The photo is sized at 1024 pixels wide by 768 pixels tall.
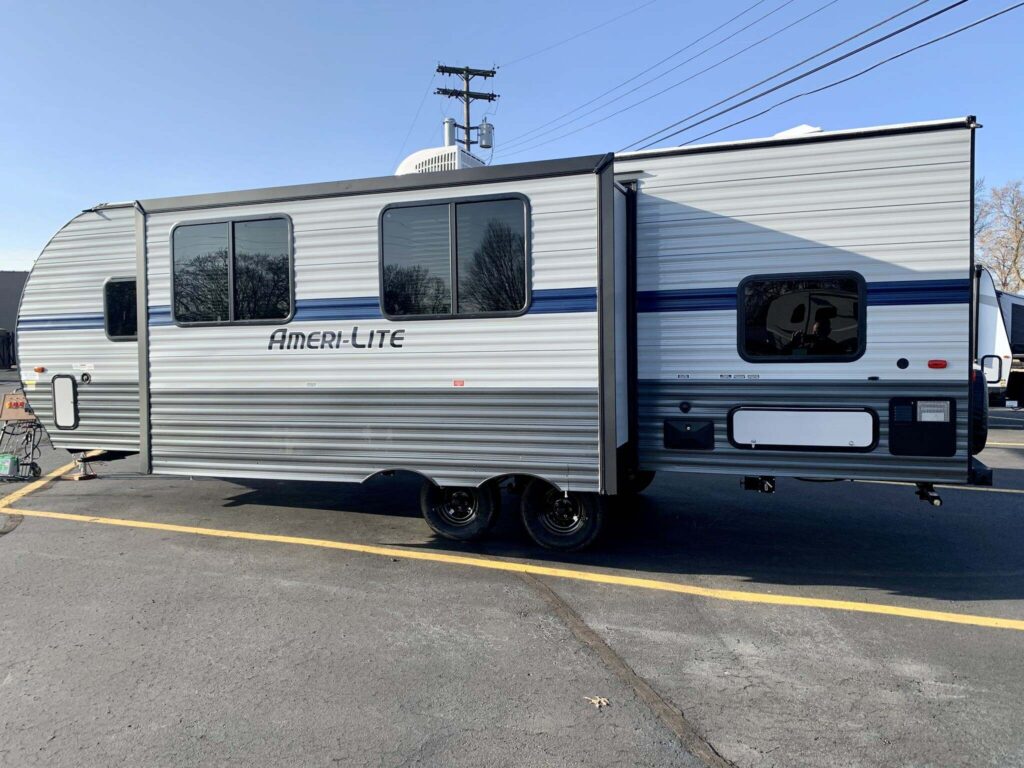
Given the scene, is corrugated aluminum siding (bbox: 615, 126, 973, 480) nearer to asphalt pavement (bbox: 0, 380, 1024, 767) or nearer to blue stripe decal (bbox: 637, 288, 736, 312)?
blue stripe decal (bbox: 637, 288, 736, 312)

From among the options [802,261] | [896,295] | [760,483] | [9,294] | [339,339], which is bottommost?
[760,483]

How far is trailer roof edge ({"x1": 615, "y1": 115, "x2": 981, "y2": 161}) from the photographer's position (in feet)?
16.5

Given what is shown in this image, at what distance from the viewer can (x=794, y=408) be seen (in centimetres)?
541

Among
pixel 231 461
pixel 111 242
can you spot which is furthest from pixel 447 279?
Result: pixel 111 242

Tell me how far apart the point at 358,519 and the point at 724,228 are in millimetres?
4474

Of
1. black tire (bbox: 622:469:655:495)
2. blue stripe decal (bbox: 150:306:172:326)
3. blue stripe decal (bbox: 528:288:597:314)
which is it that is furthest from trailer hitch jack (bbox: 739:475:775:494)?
blue stripe decal (bbox: 150:306:172:326)

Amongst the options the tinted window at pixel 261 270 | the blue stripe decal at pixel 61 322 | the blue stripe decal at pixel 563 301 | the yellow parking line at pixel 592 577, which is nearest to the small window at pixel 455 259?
the blue stripe decal at pixel 563 301

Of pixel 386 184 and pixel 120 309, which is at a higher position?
pixel 386 184

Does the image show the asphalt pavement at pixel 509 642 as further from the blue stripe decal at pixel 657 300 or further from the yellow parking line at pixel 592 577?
the blue stripe decal at pixel 657 300

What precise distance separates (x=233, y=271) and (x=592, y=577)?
161 inches

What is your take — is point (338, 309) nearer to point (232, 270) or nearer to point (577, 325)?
point (232, 270)

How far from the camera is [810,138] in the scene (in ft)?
17.5

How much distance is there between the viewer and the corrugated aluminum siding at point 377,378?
5.60 meters

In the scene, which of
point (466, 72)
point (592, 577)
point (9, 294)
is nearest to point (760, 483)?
point (592, 577)
